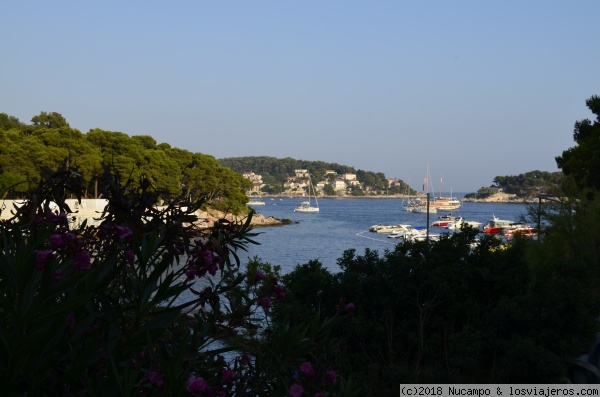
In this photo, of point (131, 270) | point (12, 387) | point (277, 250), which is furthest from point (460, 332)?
point (277, 250)

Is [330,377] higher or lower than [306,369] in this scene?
lower

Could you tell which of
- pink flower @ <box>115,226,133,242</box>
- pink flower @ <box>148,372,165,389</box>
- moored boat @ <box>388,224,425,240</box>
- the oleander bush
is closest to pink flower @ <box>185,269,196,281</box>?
the oleander bush

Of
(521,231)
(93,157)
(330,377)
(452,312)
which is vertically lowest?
(521,231)

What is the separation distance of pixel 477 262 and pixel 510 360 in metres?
1.53

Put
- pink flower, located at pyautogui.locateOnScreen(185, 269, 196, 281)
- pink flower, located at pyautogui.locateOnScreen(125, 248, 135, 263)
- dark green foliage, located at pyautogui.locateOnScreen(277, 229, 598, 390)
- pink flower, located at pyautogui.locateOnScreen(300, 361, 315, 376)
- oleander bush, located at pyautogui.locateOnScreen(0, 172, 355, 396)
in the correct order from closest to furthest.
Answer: oleander bush, located at pyautogui.locateOnScreen(0, 172, 355, 396), pink flower, located at pyautogui.locateOnScreen(300, 361, 315, 376), pink flower, located at pyautogui.locateOnScreen(125, 248, 135, 263), pink flower, located at pyautogui.locateOnScreen(185, 269, 196, 281), dark green foliage, located at pyautogui.locateOnScreen(277, 229, 598, 390)

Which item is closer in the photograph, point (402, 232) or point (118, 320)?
point (118, 320)

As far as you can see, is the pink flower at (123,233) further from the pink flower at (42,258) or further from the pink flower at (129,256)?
the pink flower at (42,258)

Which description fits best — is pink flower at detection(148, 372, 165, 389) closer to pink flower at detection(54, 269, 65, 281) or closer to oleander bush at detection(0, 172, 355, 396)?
oleander bush at detection(0, 172, 355, 396)

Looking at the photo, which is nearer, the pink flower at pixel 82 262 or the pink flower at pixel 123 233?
the pink flower at pixel 82 262

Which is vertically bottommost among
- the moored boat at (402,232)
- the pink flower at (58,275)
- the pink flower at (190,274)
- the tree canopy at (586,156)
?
the moored boat at (402,232)

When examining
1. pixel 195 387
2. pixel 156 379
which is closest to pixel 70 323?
pixel 156 379

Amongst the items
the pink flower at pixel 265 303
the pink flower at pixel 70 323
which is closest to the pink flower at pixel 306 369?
the pink flower at pixel 265 303

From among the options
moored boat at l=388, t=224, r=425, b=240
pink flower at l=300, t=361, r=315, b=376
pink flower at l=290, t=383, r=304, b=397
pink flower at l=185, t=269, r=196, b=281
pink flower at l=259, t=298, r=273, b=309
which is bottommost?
moored boat at l=388, t=224, r=425, b=240

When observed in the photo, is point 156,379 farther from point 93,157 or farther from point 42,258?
point 93,157
